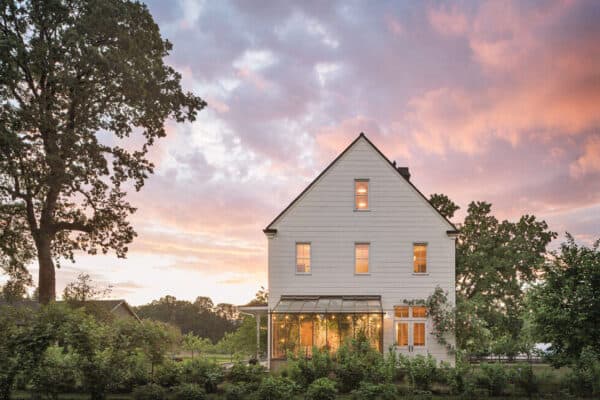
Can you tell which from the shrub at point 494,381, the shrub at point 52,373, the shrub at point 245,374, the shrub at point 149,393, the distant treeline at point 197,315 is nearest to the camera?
the shrub at point 52,373

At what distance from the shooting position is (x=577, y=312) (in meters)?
15.5

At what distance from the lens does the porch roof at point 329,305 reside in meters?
24.3

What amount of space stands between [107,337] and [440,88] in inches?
636

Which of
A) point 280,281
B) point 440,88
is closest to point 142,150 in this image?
point 280,281

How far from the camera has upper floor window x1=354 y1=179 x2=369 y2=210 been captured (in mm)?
26625

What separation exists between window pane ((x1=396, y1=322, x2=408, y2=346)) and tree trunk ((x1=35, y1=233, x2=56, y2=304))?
14885 millimetres

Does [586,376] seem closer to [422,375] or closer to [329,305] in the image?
[422,375]

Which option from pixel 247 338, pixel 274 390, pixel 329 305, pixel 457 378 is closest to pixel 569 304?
pixel 457 378

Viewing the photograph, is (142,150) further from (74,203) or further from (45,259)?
(45,259)

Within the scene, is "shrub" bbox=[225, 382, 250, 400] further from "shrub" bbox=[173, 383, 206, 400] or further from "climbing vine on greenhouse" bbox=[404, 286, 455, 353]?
"climbing vine on greenhouse" bbox=[404, 286, 455, 353]

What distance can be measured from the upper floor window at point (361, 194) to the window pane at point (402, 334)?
18.1 feet

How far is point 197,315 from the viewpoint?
328 ft

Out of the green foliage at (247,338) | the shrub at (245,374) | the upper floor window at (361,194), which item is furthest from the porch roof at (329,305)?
the shrub at (245,374)

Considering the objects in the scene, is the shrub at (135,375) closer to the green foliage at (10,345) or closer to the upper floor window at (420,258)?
the green foliage at (10,345)
